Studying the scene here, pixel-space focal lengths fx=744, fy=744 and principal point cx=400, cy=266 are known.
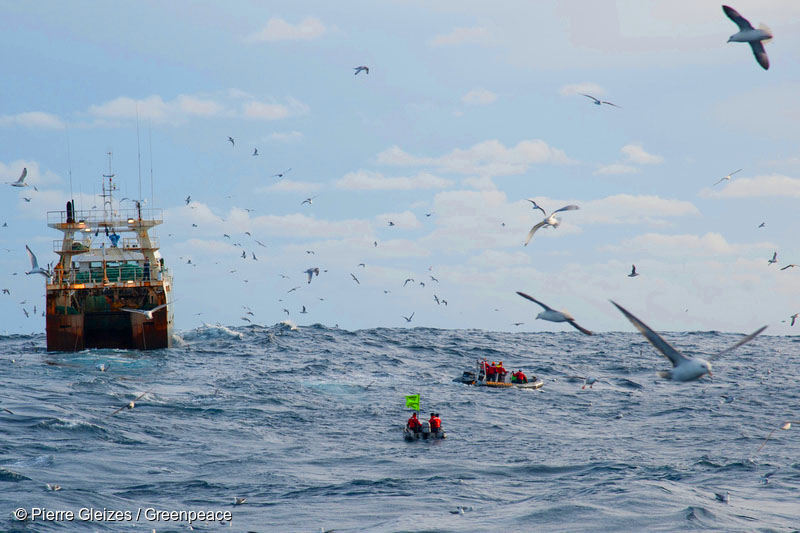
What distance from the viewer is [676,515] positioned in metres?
19.3

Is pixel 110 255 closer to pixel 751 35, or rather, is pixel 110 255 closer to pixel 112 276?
pixel 112 276

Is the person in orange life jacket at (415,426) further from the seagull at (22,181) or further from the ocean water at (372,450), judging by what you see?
the seagull at (22,181)

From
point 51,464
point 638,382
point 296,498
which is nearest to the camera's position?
point 296,498

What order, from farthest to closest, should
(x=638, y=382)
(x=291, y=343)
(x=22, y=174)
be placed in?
1. (x=291, y=343)
2. (x=638, y=382)
3. (x=22, y=174)

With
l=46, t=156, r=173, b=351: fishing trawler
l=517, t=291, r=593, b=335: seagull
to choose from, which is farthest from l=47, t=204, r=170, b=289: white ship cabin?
l=517, t=291, r=593, b=335: seagull

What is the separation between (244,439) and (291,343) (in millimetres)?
35041

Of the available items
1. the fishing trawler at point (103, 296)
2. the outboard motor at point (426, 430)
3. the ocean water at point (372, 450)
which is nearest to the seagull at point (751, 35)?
the ocean water at point (372, 450)

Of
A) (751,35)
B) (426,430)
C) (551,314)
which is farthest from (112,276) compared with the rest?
(751,35)

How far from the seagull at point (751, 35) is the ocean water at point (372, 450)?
1161 cm

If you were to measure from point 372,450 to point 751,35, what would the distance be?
17.8m

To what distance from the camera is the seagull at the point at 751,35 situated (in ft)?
41.3

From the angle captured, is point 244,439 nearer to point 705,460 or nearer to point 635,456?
point 635,456

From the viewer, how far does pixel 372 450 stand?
83.7 feet

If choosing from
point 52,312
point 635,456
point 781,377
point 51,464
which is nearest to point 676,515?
point 635,456
